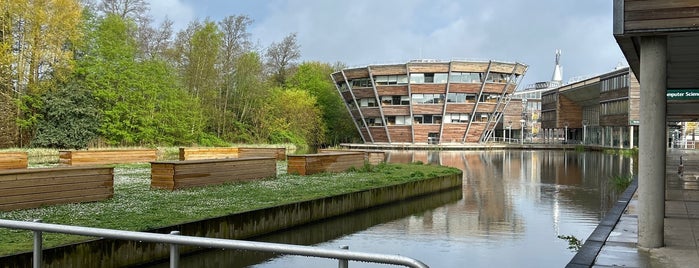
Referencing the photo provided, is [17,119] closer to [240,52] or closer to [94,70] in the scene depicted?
[94,70]

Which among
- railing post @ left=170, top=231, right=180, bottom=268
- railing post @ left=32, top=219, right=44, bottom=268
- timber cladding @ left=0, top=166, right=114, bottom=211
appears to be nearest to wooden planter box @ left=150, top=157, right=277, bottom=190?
timber cladding @ left=0, top=166, right=114, bottom=211

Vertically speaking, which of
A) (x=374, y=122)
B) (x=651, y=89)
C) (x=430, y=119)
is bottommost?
(x=651, y=89)

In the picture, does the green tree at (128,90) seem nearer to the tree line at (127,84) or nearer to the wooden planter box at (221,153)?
the tree line at (127,84)

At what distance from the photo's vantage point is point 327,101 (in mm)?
85375

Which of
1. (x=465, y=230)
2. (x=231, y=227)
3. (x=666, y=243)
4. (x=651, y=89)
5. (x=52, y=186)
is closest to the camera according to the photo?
(x=651, y=89)

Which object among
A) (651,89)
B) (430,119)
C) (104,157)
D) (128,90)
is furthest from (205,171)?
(430,119)

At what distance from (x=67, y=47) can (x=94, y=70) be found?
2.32 m

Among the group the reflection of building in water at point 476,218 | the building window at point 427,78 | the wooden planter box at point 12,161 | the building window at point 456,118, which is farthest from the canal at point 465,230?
the building window at point 456,118

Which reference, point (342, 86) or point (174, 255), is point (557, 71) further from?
point (174, 255)

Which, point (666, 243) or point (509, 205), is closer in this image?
point (666, 243)

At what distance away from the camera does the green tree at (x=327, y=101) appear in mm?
82125

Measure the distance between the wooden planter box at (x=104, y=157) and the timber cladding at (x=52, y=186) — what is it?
435 inches

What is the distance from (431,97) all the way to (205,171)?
60.9 metres

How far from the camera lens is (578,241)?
12.3 metres
